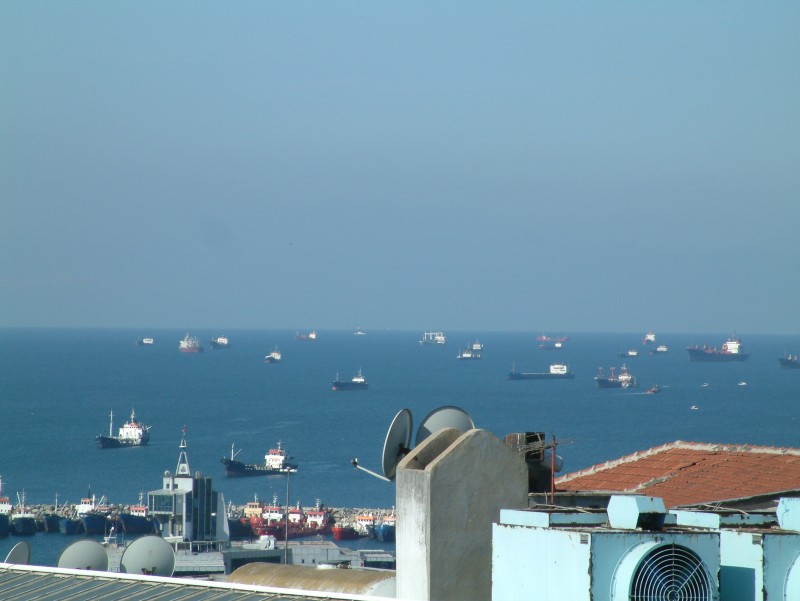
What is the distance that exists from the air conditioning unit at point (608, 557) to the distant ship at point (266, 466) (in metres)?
86.5

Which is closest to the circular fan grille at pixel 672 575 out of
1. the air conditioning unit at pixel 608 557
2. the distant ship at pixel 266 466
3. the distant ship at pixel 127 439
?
the air conditioning unit at pixel 608 557

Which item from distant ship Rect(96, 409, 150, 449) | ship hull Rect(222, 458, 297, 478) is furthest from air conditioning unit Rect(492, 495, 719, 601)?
distant ship Rect(96, 409, 150, 449)

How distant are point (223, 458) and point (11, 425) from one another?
29.8 meters

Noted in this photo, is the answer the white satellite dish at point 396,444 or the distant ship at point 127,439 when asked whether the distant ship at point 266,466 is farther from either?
the white satellite dish at point 396,444

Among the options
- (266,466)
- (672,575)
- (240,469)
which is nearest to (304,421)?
(240,469)

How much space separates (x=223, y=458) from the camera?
10556 cm

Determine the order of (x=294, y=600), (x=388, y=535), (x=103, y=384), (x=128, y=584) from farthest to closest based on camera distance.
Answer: (x=103, y=384) → (x=388, y=535) → (x=128, y=584) → (x=294, y=600)

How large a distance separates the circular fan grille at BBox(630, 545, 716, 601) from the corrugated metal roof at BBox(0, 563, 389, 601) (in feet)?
5.81

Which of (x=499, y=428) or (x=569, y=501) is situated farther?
(x=499, y=428)

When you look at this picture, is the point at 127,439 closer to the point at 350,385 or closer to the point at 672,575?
the point at 350,385

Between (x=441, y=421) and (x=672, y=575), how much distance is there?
3005 mm

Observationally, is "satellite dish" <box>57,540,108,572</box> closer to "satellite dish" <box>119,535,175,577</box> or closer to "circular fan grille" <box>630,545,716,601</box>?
"satellite dish" <box>119,535,175,577</box>

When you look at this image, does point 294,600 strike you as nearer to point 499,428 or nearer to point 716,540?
point 716,540

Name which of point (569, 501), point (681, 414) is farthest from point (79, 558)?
point (681, 414)
